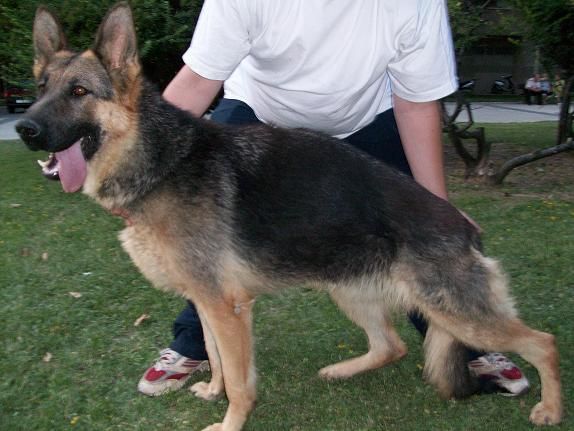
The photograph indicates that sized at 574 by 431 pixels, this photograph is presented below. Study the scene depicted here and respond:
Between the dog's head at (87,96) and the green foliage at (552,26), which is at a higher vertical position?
the dog's head at (87,96)

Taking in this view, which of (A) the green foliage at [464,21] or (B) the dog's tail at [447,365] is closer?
(B) the dog's tail at [447,365]

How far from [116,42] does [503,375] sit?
2800mm

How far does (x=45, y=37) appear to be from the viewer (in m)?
3.27

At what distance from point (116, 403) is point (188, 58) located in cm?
200

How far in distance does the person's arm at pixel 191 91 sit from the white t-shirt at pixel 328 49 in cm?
6

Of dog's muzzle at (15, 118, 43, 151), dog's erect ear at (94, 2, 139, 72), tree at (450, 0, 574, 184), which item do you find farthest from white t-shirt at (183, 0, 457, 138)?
tree at (450, 0, 574, 184)

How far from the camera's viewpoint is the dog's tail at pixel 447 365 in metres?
3.46

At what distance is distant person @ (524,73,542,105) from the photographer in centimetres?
2889

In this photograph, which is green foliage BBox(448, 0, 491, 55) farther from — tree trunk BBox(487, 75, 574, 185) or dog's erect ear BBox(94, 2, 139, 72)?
dog's erect ear BBox(94, 2, 139, 72)

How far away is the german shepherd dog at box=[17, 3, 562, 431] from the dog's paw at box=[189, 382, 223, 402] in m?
0.48

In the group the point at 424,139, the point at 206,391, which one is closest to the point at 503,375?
the point at 424,139

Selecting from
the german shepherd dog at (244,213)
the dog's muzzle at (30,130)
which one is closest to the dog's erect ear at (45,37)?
the german shepherd dog at (244,213)

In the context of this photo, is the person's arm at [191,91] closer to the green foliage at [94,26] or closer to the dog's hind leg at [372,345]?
the dog's hind leg at [372,345]

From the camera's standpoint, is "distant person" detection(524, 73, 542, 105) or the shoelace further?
"distant person" detection(524, 73, 542, 105)
